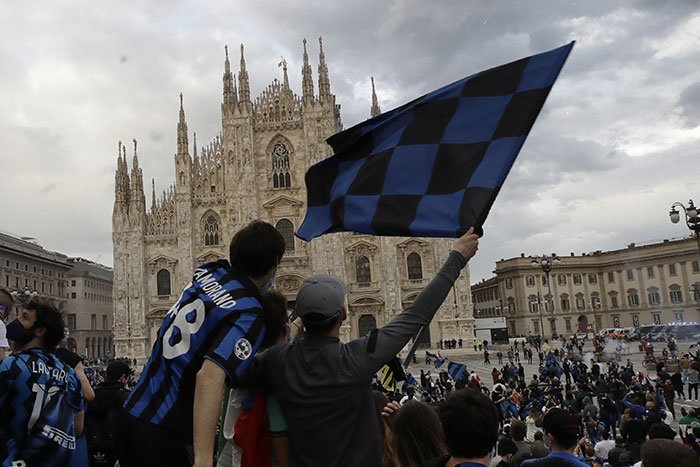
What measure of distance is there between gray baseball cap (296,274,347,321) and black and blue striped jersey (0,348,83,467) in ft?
7.16

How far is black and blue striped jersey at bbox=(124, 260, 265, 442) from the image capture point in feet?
8.54

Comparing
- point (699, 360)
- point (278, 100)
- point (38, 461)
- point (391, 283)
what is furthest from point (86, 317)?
point (38, 461)

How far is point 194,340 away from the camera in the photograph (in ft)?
8.95

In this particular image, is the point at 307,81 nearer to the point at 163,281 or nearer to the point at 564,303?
the point at 163,281

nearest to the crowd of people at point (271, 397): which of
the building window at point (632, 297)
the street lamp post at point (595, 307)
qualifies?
the street lamp post at point (595, 307)

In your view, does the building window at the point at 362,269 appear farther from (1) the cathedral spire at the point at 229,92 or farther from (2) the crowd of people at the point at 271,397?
(2) the crowd of people at the point at 271,397

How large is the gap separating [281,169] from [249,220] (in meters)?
5.17

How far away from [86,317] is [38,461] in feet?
232

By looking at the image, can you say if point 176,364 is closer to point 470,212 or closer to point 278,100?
point 470,212

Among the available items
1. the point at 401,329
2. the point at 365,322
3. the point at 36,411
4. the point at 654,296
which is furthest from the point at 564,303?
the point at 401,329

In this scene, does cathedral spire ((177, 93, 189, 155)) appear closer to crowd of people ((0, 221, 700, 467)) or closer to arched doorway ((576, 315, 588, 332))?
crowd of people ((0, 221, 700, 467))

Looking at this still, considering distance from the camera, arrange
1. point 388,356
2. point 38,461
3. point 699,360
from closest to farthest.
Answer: point 388,356 → point 38,461 → point 699,360

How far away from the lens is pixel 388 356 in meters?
2.43

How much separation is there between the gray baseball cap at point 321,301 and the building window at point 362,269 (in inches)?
1591
